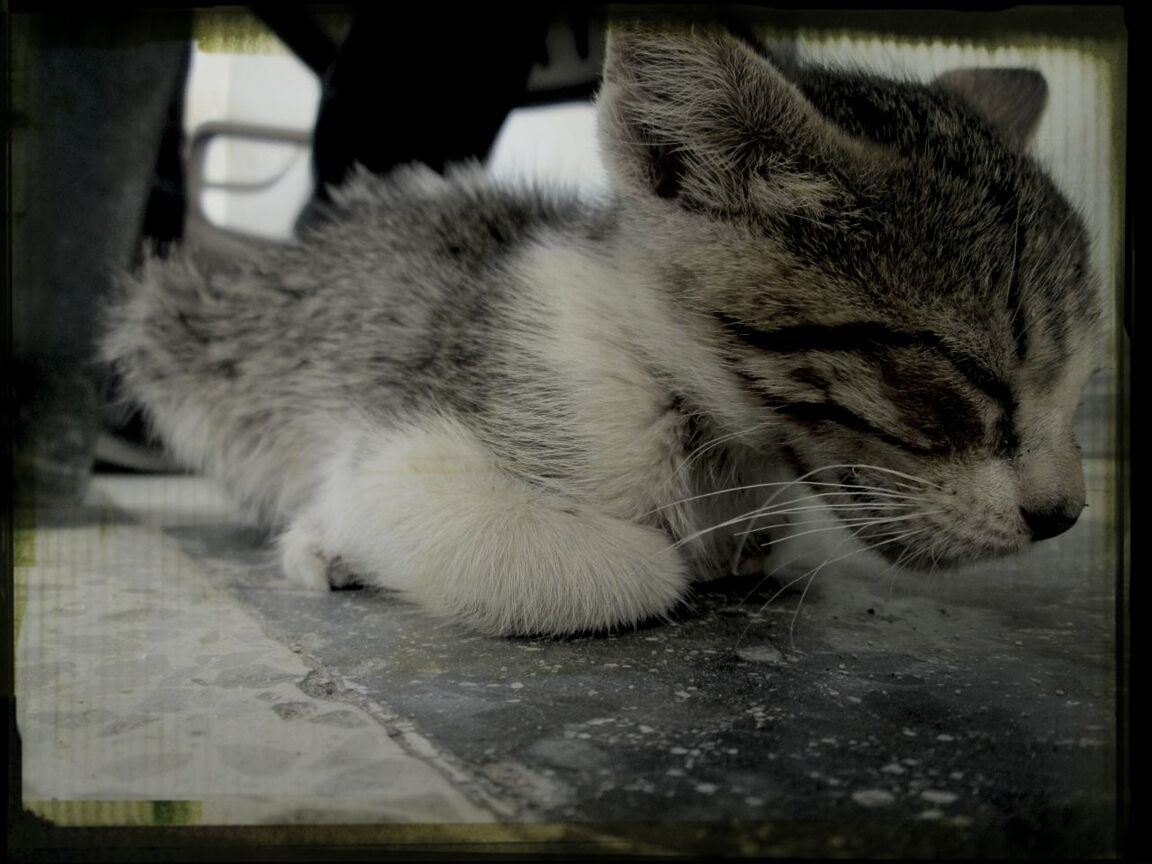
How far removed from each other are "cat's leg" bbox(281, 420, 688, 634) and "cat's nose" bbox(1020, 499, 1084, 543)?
0.50m

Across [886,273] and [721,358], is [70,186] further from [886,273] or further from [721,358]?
[886,273]

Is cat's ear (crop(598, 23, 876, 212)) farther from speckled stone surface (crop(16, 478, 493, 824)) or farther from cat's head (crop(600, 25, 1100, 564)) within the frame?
speckled stone surface (crop(16, 478, 493, 824))

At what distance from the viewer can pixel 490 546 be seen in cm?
138

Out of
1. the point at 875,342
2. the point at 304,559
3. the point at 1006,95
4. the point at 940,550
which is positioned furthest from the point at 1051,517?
the point at 304,559

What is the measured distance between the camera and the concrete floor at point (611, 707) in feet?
3.25

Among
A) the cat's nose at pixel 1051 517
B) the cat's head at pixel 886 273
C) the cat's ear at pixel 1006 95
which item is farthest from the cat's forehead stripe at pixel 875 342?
the cat's ear at pixel 1006 95

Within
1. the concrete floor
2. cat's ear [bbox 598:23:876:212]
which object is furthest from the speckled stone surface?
cat's ear [bbox 598:23:876:212]

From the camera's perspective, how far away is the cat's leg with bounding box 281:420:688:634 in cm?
136

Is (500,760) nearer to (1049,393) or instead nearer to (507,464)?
(507,464)

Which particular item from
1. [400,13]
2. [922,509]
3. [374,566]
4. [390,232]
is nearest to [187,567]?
[374,566]

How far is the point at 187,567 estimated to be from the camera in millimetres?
1584

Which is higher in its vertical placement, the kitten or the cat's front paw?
the kitten

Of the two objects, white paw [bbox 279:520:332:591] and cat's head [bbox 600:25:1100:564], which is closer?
cat's head [bbox 600:25:1100:564]

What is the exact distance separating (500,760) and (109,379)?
117cm
